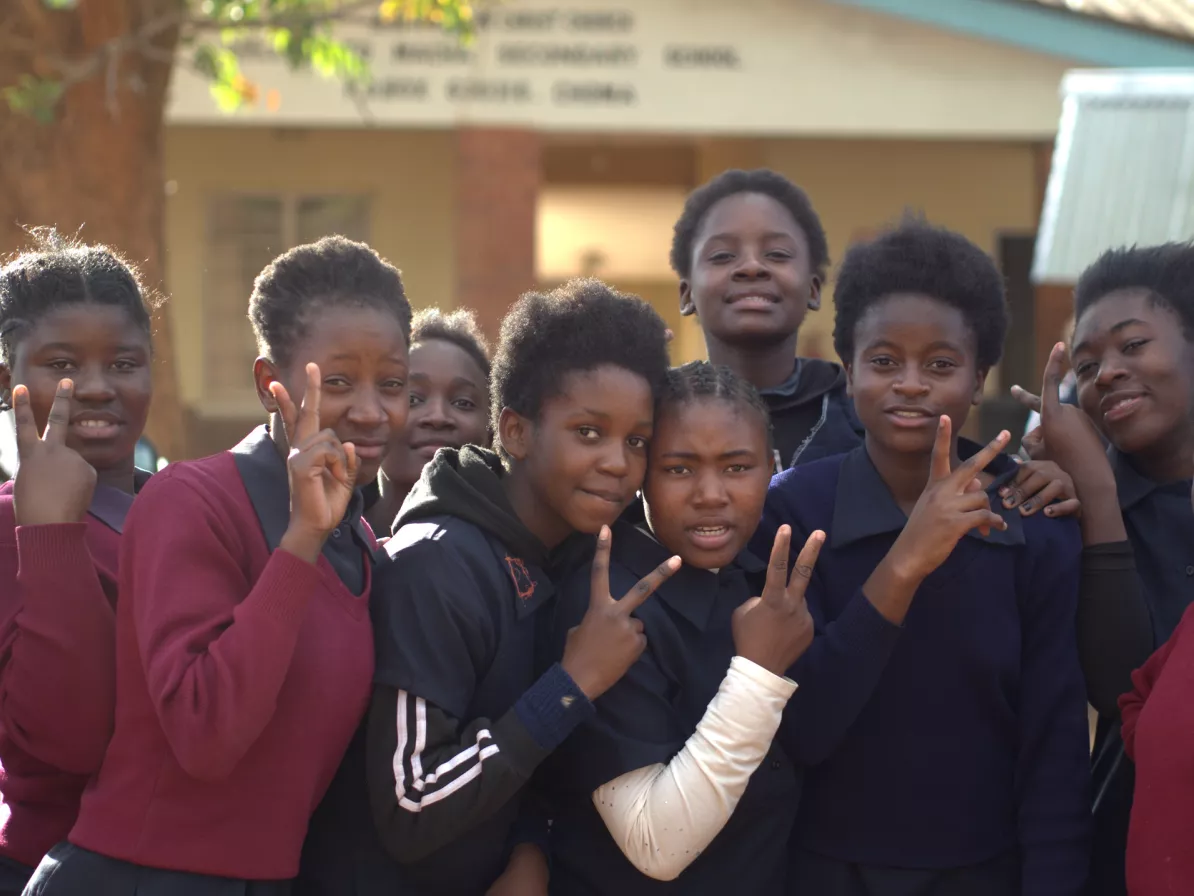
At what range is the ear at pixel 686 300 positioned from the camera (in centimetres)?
364

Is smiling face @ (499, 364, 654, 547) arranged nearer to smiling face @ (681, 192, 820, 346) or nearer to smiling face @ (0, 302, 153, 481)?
smiling face @ (0, 302, 153, 481)

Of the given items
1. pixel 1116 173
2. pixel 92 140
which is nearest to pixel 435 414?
pixel 1116 173

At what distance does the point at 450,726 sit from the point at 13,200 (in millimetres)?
4396

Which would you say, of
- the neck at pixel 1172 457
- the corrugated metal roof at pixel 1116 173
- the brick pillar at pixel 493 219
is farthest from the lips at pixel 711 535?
the brick pillar at pixel 493 219

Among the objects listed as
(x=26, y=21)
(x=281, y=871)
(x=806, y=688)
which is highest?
(x=26, y=21)

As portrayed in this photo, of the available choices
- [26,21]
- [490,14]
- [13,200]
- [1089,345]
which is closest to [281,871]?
[1089,345]

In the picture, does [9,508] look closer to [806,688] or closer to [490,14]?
[806,688]

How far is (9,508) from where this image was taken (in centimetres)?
242

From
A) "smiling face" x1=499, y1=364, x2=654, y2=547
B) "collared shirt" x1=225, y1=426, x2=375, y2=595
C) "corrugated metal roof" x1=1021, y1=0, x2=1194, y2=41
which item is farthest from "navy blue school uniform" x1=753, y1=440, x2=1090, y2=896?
"corrugated metal roof" x1=1021, y1=0, x2=1194, y2=41

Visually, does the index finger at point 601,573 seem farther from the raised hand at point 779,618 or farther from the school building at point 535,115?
the school building at point 535,115

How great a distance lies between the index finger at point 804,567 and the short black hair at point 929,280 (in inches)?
23.8

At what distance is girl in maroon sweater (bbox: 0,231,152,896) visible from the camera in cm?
225

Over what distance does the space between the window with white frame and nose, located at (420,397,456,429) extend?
8013mm

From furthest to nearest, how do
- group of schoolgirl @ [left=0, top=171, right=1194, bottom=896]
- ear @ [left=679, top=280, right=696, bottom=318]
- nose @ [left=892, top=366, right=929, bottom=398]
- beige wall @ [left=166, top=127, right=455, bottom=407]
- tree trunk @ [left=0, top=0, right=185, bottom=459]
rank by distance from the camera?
beige wall @ [left=166, top=127, right=455, bottom=407] < tree trunk @ [left=0, top=0, right=185, bottom=459] < ear @ [left=679, top=280, right=696, bottom=318] < nose @ [left=892, top=366, right=929, bottom=398] < group of schoolgirl @ [left=0, top=171, right=1194, bottom=896]
